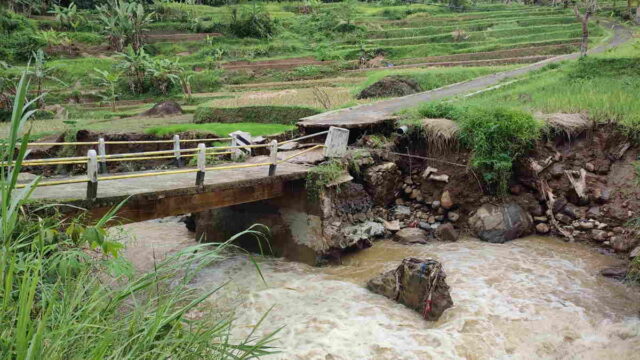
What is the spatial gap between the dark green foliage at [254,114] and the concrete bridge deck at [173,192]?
504 cm

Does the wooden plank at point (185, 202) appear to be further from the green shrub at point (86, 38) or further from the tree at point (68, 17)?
the tree at point (68, 17)

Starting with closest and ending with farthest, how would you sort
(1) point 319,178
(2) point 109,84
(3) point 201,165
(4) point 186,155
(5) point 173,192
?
1. (5) point 173,192
2. (3) point 201,165
3. (4) point 186,155
4. (1) point 319,178
5. (2) point 109,84

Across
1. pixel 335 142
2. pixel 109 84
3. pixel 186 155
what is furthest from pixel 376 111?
pixel 109 84

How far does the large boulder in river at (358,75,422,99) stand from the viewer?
14750 mm

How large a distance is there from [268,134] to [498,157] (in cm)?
558

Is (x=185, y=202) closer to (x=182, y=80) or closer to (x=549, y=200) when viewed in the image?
(x=549, y=200)

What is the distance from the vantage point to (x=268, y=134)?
38.4 feet

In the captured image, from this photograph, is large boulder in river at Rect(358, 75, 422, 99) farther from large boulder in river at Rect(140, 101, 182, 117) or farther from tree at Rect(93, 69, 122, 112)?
tree at Rect(93, 69, 122, 112)

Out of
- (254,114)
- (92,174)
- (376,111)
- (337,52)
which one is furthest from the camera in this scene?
(337,52)

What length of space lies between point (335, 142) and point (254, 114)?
6026mm

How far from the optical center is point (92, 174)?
5.45 metres

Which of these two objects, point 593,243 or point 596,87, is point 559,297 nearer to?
point 593,243

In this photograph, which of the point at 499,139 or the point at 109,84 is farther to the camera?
the point at 109,84

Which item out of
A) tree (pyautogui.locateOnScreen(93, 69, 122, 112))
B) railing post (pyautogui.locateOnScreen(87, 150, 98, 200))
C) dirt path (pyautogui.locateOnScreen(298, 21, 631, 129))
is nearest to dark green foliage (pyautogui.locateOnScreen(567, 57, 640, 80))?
dirt path (pyautogui.locateOnScreen(298, 21, 631, 129))
